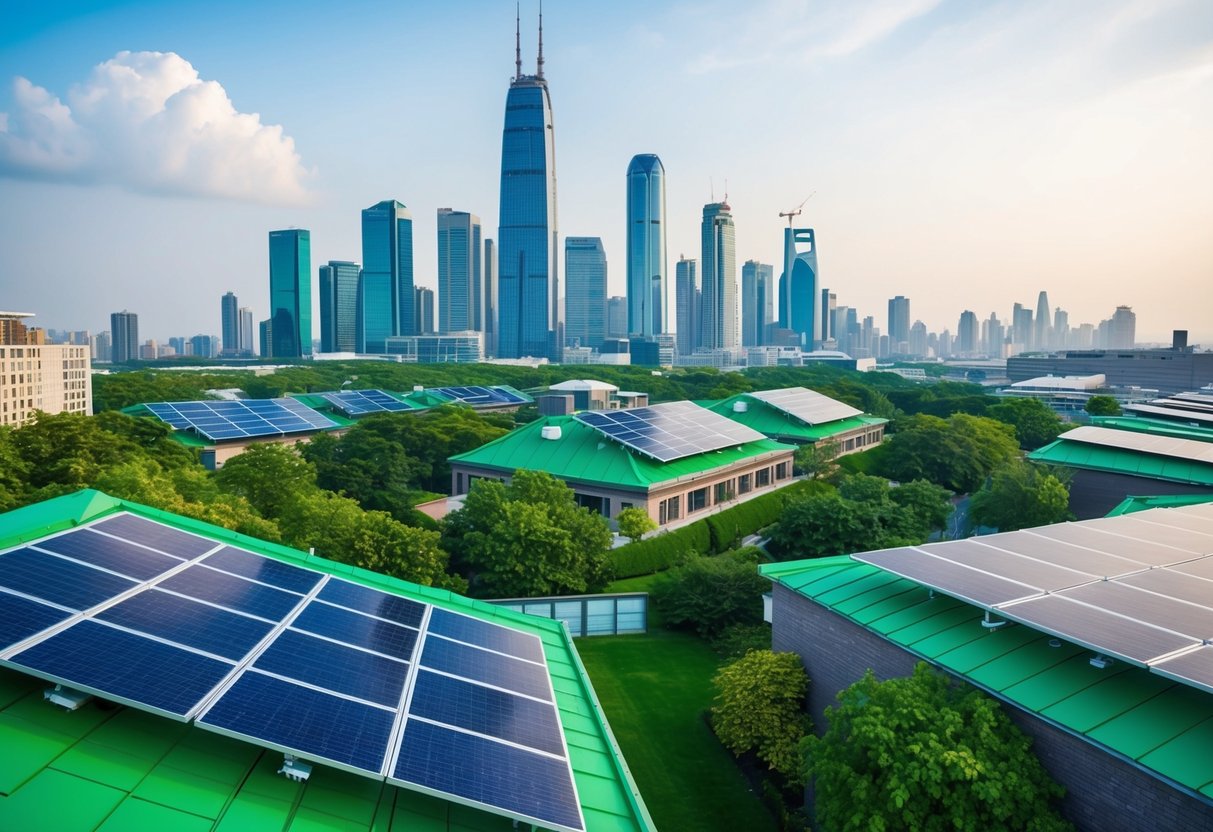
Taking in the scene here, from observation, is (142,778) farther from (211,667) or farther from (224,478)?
(224,478)

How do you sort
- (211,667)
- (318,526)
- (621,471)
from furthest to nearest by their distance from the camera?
1. (621,471)
2. (318,526)
3. (211,667)

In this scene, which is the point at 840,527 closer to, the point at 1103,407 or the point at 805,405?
the point at 805,405

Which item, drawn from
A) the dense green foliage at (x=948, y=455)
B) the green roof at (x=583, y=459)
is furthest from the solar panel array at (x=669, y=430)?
the dense green foliage at (x=948, y=455)

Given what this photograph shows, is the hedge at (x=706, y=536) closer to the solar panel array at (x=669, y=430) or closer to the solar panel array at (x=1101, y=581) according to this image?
the solar panel array at (x=669, y=430)

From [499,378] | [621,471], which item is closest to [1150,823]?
[621,471]

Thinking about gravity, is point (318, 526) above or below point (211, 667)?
below

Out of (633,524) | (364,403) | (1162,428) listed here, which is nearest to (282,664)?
(633,524)
